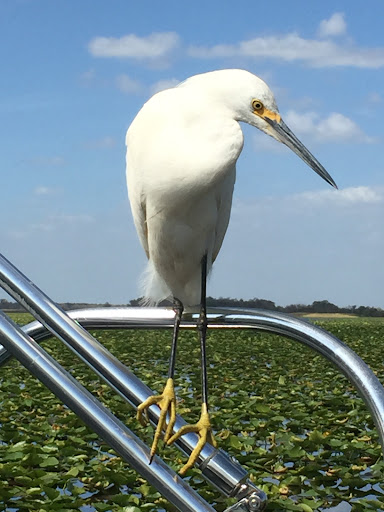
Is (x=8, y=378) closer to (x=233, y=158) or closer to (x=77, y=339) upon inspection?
(x=233, y=158)

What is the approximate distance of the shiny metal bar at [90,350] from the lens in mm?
1015

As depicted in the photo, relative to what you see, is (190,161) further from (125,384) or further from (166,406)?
(125,384)

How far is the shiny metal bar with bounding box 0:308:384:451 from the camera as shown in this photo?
1.22 meters

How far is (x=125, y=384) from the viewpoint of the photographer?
3.31 ft

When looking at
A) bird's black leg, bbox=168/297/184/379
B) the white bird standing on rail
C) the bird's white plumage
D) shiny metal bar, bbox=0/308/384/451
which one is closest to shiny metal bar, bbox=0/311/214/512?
shiny metal bar, bbox=0/308/384/451

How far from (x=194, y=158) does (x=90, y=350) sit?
2.95ft

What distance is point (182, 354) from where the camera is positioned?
8906 mm

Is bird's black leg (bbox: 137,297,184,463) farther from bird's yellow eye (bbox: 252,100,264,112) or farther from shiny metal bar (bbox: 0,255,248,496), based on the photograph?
bird's yellow eye (bbox: 252,100,264,112)

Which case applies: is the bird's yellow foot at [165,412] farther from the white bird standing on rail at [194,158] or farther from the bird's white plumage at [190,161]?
the bird's white plumage at [190,161]

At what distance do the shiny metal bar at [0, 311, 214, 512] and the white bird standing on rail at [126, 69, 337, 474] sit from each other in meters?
0.67

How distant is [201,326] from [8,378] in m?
5.16

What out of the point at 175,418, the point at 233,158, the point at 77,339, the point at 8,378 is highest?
the point at 233,158

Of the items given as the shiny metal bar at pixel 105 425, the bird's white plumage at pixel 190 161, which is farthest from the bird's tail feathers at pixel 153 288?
the shiny metal bar at pixel 105 425

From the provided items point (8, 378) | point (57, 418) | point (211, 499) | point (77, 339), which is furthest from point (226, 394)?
point (77, 339)
